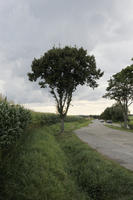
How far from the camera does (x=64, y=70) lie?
17141mm

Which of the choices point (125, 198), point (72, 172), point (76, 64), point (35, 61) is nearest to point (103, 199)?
point (125, 198)

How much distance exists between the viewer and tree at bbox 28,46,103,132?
16.6 metres

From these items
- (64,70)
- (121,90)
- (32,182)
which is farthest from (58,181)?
(121,90)

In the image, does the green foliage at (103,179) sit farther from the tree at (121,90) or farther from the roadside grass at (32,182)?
the tree at (121,90)

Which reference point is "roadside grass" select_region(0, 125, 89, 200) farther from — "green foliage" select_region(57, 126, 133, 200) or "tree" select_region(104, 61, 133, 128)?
"tree" select_region(104, 61, 133, 128)

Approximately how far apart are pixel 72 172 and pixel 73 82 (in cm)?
1418

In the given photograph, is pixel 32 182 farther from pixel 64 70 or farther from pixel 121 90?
pixel 121 90

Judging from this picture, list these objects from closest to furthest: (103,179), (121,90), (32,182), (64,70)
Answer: (32,182) < (103,179) < (64,70) < (121,90)

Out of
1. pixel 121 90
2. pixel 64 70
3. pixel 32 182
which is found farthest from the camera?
pixel 121 90

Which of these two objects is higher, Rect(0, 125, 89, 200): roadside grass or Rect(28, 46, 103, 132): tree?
Rect(28, 46, 103, 132): tree

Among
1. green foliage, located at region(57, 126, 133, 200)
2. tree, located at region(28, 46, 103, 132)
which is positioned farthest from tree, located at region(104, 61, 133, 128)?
green foliage, located at region(57, 126, 133, 200)

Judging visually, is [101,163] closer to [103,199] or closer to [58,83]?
[103,199]

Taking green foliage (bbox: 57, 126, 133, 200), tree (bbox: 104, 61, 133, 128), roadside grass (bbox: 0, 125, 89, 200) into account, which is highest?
tree (bbox: 104, 61, 133, 128)

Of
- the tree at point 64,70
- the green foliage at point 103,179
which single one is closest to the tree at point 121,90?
the tree at point 64,70
